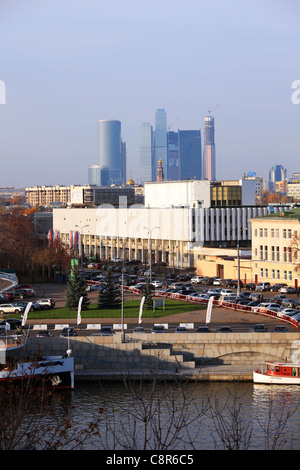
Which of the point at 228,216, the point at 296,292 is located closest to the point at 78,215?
the point at 228,216

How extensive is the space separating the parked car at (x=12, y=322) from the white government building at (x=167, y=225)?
1172 inches

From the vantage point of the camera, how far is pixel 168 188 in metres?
91.9

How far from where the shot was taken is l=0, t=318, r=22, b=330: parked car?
3980 cm

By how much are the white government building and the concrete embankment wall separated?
34.3 m

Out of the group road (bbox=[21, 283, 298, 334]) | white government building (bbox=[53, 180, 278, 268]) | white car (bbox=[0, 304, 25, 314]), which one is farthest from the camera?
white government building (bbox=[53, 180, 278, 268])

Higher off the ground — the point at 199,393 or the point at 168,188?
the point at 168,188

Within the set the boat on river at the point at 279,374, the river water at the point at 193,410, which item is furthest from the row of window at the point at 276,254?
the river water at the point at 193,410

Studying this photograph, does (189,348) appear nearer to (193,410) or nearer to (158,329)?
(158,329)

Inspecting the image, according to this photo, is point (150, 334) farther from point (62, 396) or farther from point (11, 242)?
point (11, 242)

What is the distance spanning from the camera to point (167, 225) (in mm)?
80625

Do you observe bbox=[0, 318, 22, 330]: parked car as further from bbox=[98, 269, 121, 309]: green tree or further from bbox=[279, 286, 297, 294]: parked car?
bbox=[279, 286, 297, 294]: parked car

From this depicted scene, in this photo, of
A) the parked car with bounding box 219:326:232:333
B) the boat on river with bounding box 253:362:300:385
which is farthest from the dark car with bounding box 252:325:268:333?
the boat on river with bounding box 253:362:300:385

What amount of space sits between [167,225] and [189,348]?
45476 millimetres

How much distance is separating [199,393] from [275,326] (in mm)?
8767
